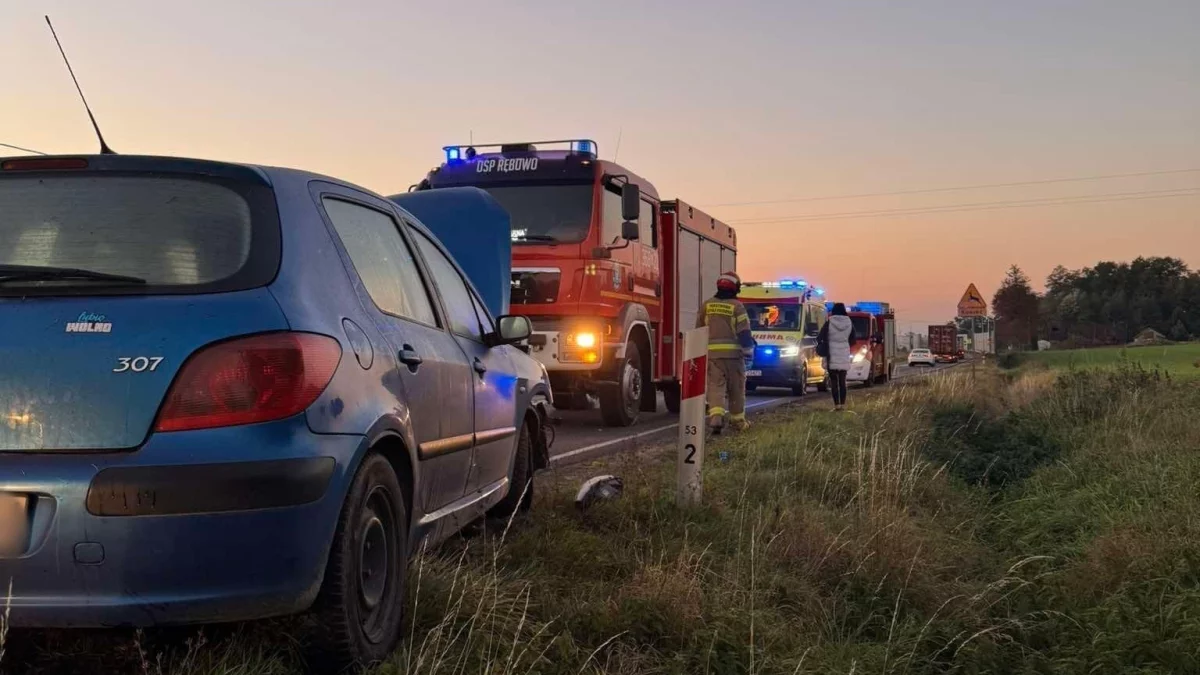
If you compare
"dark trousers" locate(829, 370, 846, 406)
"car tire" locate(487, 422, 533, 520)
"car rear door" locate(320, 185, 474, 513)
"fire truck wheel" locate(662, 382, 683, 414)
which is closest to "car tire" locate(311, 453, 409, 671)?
"car rear door" locate(320, 185, 474, 513)

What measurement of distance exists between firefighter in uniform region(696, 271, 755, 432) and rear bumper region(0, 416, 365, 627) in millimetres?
8580

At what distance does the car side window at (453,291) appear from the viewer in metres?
4.39

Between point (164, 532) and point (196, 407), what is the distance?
0.32 m

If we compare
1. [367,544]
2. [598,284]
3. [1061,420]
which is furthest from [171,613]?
[1061,420]

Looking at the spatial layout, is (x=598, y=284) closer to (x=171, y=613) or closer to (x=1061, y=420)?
(x=1061, y=420)

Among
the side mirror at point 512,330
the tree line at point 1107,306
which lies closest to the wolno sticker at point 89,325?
the side mirror at point 512,330

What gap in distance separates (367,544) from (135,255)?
→ 3.64 feet

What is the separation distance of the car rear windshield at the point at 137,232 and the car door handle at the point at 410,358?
0.65 m

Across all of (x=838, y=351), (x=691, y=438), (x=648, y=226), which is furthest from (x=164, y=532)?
(x=838, y=351)

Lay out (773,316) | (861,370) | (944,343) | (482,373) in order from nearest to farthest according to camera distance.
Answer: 1. (482,373)
2. (773,316)
3. (861,370)
4. (944,343)

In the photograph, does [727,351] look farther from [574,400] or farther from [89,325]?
[89,325]

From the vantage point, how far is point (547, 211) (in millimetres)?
11039

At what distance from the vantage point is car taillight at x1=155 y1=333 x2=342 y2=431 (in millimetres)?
2482

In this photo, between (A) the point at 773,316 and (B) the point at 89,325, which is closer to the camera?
(B) the point at 89,325
